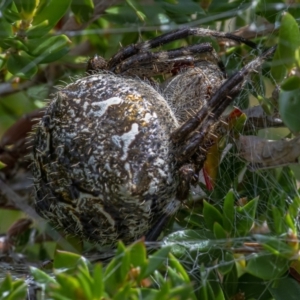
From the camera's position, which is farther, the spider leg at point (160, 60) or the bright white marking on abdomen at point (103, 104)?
the spider leg at point (160, 60)

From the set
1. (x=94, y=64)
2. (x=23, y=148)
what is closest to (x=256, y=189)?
(x=94, y=64)

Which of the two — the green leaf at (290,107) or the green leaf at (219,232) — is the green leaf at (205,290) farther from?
the green leaf at (290,107)

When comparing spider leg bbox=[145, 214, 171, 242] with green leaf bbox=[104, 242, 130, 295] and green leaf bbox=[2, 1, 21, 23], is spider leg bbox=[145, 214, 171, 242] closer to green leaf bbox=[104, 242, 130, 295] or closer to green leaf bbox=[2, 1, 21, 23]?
green leaf bbox=[104, 242, 130, 295]

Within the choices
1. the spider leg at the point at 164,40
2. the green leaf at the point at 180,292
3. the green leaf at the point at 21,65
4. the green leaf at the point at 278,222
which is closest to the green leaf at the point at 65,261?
the green leaf at the point at 180,292

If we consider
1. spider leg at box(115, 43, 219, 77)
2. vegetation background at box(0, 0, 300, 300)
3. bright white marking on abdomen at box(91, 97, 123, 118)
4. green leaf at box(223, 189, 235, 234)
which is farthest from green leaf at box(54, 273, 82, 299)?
spider leg at box(115, 43, 219, 77)

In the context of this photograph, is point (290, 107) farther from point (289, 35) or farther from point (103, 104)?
point (103, 104)

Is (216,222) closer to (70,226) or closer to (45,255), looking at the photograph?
(70,226)
